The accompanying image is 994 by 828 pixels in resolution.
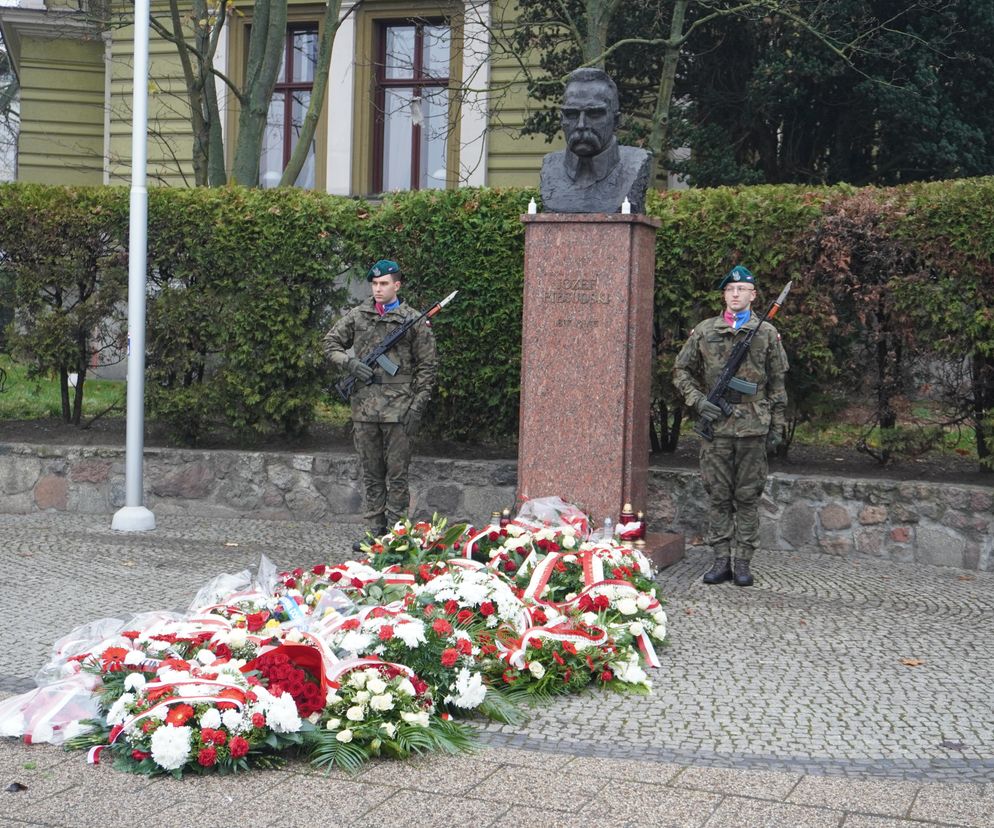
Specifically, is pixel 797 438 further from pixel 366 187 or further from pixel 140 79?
pixel 366 187

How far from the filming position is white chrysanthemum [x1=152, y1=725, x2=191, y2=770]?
4.79 meters

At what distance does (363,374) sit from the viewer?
31.0ft

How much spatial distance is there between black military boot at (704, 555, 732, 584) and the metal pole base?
4483 mm

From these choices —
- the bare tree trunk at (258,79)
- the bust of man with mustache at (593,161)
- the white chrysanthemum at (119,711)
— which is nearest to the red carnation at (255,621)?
the white chrysanthemum at (119,711)

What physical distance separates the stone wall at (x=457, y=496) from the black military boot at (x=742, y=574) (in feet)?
3.25

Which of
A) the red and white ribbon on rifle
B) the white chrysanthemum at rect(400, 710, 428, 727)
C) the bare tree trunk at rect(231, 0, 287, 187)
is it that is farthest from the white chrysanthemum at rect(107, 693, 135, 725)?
the bare tree trunk at rect(231, 0, 287, 187)

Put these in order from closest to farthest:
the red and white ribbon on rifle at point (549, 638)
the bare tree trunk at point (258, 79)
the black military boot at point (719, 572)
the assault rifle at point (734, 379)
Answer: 1. the red and white ribbon on rifle at point (549, 638)
2. the assault rifle at point (734, 379)
3. the black military boot at point (719, 572)
4. the bare tree trunk at point (258, 79)

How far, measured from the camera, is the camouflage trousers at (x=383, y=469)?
9.61 meters

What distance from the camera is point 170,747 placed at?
479cm

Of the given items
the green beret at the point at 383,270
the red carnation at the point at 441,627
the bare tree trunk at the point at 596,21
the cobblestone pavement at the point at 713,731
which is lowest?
the cobblestone pavement at the point at 713,731

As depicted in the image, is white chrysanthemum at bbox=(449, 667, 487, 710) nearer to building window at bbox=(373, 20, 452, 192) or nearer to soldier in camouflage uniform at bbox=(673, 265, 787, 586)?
soldier in camouflage uniform at bbox=(673, 265, 787, 586)

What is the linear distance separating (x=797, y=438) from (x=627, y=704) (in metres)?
5.68

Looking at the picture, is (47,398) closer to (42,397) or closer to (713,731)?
(42,397)

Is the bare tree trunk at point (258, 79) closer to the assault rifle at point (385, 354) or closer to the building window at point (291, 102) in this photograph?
the assault rifle at point (385, 354)
